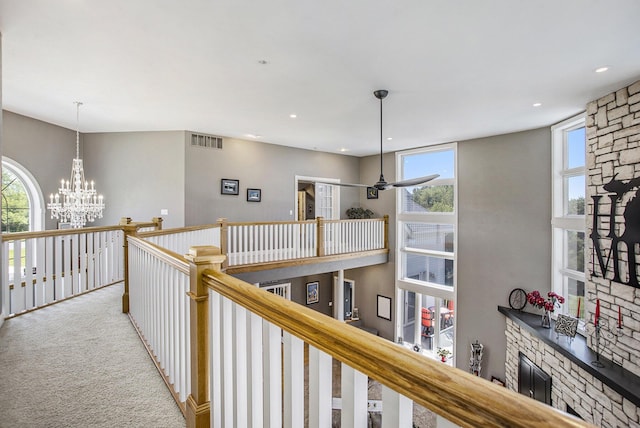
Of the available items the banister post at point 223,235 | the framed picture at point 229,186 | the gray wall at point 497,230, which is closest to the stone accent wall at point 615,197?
the gray wall at point 497,230

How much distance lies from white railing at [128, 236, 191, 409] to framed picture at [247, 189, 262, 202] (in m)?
4.46

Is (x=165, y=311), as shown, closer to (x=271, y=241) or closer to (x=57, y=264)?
(x=57, y=264)

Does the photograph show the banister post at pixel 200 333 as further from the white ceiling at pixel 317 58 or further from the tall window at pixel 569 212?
the tall window at pixel 569 212

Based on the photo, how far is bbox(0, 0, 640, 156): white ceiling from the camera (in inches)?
101

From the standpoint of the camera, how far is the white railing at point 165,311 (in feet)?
6.26

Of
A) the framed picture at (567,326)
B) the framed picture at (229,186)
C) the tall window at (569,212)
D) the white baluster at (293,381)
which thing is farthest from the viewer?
the framed picture at (229,186)

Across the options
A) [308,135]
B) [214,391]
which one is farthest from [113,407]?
[308,135]

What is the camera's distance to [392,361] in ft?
2.44

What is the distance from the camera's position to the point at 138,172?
6.77 m

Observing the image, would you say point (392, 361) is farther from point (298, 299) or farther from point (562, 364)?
point (298, 299)

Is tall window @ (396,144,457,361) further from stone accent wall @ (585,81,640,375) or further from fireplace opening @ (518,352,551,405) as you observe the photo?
stone accent wall @ (585,81,640,375)

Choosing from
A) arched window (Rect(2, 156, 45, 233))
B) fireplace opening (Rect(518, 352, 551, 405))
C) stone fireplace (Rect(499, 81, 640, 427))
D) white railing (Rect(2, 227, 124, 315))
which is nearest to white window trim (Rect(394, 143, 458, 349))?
fireplace opening (Rect(518, 352, 551, 405))

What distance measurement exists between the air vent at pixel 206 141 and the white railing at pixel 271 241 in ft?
6.17

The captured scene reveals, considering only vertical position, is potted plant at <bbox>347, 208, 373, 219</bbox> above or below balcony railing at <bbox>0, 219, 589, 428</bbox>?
above
